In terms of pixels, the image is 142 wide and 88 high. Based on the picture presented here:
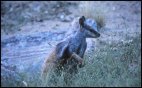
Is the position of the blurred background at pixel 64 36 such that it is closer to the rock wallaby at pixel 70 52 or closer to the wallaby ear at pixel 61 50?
the rock wallaby at pixel 70 52

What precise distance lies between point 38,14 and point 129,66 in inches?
332

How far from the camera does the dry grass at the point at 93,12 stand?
44.0 feet

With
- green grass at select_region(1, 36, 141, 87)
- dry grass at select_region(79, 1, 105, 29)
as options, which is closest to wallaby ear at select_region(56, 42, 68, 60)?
green grass at select_region(1, 36, 141, 87)

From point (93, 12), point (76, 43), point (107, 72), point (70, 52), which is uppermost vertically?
point (93, 12)

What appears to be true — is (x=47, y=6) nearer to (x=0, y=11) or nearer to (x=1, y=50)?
(x=0, y=11)

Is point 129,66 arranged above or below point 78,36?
below

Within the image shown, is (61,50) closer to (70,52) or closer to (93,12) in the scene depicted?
(70,52)

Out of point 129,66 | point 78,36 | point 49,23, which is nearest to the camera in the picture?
point 129,66

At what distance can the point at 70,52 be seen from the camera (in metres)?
8.19

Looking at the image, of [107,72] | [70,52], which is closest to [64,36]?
[70,52]

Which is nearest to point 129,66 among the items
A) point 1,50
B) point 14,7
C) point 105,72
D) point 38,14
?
point 105,72

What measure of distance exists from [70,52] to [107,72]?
1.10 meters

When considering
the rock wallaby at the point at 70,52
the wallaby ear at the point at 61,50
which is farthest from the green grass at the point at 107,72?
the wallaby ear at the point at 61,50

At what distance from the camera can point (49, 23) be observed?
14.7 metres
